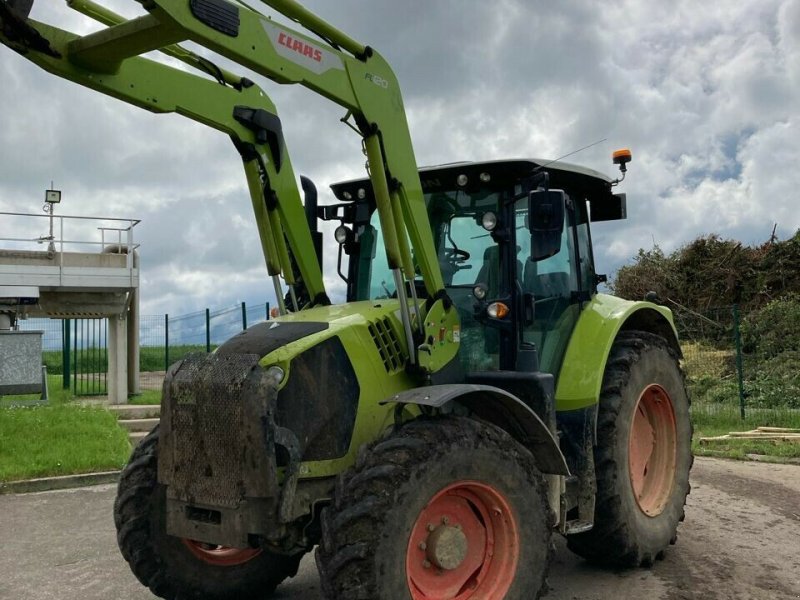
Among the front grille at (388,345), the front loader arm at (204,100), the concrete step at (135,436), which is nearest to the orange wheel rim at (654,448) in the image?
the front grille at (388,345)

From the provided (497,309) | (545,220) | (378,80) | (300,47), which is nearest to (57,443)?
(497,309)

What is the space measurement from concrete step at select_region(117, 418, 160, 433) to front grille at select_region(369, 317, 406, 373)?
1079cm

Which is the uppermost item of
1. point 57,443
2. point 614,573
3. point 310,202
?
point 310,202

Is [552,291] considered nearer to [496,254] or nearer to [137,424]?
[496,254]

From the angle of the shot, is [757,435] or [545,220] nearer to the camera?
[545,220]

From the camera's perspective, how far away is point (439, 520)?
388cm

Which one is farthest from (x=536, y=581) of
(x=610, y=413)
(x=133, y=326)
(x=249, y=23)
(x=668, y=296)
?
(x=133, y=326)

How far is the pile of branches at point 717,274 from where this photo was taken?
688 inches

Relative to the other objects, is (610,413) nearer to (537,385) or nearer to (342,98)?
(537,385)

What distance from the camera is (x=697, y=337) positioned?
16484 millimetres

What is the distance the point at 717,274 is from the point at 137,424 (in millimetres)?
13361

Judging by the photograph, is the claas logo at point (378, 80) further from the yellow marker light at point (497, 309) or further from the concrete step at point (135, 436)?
the concrete step at point (135, 436)

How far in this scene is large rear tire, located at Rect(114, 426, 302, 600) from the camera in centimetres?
426

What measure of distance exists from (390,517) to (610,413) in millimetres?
2306
